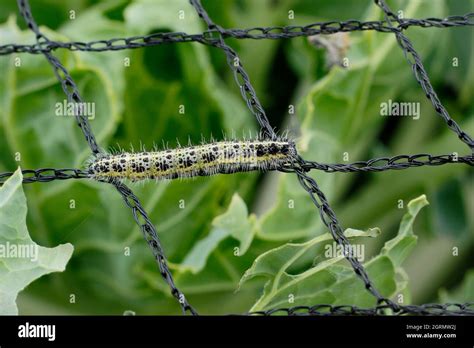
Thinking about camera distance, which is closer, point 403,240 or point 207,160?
point 207,160

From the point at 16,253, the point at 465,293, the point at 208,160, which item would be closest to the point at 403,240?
the point at 208,160

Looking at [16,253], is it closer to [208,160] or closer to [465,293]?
[208,160]

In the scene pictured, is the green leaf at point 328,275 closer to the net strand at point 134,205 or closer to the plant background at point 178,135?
the net strand at point 134,205

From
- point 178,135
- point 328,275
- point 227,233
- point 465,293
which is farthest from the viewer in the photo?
point 465,293

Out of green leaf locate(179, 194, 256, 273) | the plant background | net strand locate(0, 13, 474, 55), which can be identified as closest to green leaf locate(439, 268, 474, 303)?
the plant background

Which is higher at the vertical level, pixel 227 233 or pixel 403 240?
pixel 227 233

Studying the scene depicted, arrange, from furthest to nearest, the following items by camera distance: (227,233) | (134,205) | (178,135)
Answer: (178,135)
(227,233)
(134,205)

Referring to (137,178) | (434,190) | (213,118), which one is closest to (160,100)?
(213,118)
